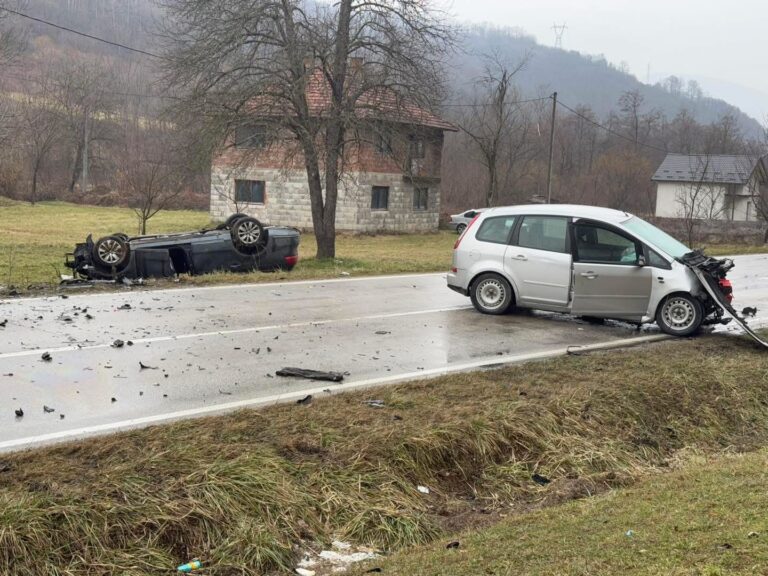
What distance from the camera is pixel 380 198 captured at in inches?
1687

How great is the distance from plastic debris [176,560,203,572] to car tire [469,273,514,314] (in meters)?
8.23

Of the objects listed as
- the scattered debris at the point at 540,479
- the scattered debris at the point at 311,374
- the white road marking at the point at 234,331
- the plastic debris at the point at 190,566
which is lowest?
the plastic debris at the point at 190,566

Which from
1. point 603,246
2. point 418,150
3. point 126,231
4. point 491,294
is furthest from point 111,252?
point 418,150

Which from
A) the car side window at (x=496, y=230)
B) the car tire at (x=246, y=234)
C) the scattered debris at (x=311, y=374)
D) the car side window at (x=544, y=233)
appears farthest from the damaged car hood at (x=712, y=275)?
the car tire at (x=246, y=234)

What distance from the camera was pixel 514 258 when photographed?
38.4ft

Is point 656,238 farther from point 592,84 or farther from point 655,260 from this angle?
point 592,84

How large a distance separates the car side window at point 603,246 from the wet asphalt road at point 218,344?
3.41ft

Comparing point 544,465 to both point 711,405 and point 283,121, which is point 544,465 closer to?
point 711,405

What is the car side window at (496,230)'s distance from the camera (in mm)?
11953

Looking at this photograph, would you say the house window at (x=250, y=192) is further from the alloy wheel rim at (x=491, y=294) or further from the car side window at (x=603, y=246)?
the car side window at (x=603, y=246)

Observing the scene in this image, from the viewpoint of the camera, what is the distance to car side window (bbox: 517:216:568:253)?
11.4 metres

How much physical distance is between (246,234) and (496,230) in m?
6.13

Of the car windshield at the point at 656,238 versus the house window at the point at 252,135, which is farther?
the house window at the point at 252,135

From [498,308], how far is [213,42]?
11.8 meters
